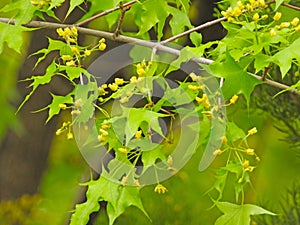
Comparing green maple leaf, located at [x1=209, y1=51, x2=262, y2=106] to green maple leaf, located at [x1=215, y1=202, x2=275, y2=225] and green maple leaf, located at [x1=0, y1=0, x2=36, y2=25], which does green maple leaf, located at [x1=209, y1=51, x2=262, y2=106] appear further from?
green maple leaf, located at [x1=0, y1=0, x2=36, y2=25]

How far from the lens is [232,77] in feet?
4.75

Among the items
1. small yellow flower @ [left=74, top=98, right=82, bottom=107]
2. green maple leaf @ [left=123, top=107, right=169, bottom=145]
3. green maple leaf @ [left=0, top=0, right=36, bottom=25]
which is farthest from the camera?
green maple leaf @ [left=0, top=0, right=36, bottom=25]

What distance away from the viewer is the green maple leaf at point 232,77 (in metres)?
1.42

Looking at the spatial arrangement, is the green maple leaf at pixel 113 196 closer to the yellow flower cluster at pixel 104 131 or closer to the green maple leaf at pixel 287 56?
the yellow flower cluster at pixel 104 131

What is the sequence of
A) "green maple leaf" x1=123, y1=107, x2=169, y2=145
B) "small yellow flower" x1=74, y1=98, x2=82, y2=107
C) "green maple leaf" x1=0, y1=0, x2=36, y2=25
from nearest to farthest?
"green maple leaf" x1=123, y1=107, x2=169, y2=145
"small yellow flower" x1=74, y1=98, x2=82, y2=107
"green maple leaf" x1=0, y1=0, x2=36, y2=25

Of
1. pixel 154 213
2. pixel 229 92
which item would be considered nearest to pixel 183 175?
pixel 154 213

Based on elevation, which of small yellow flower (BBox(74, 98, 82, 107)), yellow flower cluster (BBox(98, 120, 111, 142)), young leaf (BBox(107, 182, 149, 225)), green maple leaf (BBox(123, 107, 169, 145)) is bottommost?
young leaf (BBox(107, 182, 149, 225))

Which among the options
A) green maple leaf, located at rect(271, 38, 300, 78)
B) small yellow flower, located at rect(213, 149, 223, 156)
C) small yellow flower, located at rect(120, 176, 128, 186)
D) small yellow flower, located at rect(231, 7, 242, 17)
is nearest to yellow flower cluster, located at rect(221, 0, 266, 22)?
small yellow flower, located at rect(231, 7, 242, 17)

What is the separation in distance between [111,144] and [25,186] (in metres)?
1.85

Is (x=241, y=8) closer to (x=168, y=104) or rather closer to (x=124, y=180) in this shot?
(x=168, y=104)

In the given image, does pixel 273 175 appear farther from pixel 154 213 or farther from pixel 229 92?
pixel 229 92

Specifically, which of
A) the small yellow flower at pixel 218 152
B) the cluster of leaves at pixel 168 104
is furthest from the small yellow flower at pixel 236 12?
the small yellow flower at pixel 218 152

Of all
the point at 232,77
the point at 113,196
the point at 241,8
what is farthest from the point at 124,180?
the point at 241,8

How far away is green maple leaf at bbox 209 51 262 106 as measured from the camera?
4.66 ft
